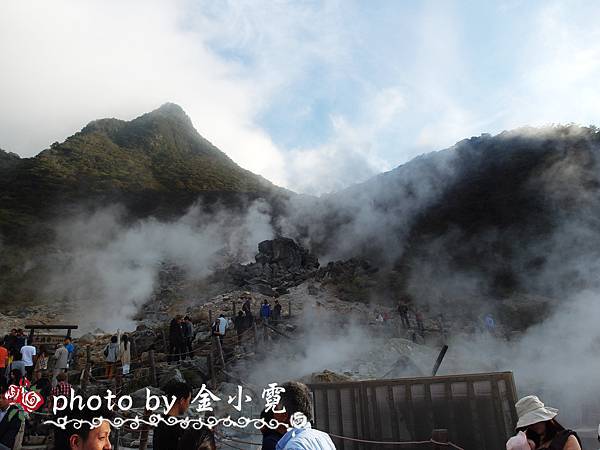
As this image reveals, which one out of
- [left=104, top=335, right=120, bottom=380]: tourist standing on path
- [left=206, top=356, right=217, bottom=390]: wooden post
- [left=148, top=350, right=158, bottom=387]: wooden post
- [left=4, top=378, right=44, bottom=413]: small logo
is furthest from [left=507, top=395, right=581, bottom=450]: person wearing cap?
[left=104, top=335, right=120, bottom=380]: tourist standing on path

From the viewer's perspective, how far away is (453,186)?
1194 inches

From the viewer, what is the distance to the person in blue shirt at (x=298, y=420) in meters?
1.77

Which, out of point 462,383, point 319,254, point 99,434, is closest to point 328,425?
point 462,383

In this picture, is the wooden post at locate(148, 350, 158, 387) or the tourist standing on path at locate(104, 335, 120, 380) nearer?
the wooden post at locate(148, 350, 158, 387)

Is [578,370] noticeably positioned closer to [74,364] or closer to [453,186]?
[74,364]

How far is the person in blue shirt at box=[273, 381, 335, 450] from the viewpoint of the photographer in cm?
177

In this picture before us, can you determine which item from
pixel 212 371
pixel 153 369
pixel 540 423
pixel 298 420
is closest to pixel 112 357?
pixel 153 369

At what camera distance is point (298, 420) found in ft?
6.68

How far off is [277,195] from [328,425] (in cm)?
3674

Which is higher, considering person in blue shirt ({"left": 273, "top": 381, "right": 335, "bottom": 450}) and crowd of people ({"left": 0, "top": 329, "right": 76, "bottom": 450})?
crowd of people ({"left": 0, "top": 329, "right": 76, "bottom": 450})

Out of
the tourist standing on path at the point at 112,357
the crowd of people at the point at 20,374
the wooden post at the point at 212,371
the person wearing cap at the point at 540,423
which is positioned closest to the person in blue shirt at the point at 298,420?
the person wearing cap at the point at 540,423

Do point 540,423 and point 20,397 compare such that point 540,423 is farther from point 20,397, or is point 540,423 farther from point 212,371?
point 212,371

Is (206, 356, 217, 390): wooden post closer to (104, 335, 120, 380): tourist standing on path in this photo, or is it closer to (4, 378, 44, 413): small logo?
(104, 335, 120, 380): tourist standing on path

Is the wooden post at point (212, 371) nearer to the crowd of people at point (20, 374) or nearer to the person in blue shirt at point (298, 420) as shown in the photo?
the crowd of people at point (20, 374)
